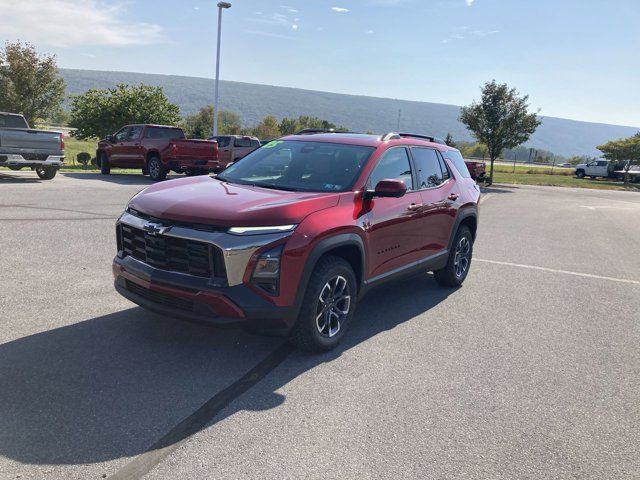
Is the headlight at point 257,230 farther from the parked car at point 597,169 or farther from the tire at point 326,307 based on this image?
the parked car at point 597,169

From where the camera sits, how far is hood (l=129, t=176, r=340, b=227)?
149 inches

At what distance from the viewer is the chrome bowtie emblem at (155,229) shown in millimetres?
3887

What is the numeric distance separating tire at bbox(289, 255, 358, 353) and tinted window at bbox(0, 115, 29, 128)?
15.3m

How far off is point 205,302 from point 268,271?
486mm

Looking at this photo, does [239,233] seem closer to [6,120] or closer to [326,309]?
[326,309]

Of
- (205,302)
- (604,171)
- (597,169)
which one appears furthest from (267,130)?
(205,302)

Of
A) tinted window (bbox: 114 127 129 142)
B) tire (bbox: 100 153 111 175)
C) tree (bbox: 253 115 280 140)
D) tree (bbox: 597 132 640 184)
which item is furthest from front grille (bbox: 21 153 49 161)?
tree (bbox: 253 115 280 140)

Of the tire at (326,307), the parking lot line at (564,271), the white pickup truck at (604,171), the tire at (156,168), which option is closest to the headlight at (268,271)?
the tire at (326,307)

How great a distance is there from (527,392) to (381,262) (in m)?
1.67

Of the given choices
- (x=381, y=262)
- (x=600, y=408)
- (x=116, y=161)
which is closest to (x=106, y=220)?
(x=381, y=262)

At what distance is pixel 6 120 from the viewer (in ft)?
52.1

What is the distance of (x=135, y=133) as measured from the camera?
1967 centimetres

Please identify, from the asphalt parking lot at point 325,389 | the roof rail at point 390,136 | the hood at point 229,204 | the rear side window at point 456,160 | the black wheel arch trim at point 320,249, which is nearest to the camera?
the asphalt parking lot at point 325,389

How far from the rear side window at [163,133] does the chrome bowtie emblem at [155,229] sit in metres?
16.6
